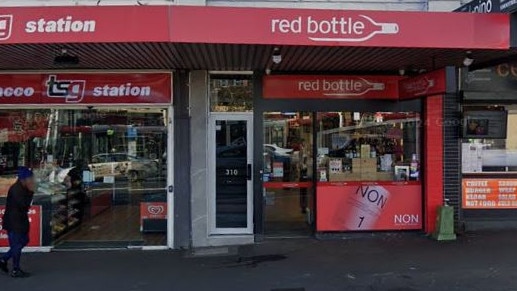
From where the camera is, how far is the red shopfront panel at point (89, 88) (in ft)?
31.4

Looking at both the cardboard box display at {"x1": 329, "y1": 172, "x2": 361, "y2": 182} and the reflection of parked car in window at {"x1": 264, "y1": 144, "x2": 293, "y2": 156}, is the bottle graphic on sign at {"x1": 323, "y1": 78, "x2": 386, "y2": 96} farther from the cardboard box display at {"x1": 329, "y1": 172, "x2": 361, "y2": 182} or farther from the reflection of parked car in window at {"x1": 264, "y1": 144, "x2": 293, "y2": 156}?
the cardboard box display at {"x1": 329, "y1": 172, "x2": 361, "y2": 182}

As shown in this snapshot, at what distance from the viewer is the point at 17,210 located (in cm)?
795

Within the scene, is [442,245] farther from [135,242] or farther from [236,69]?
[135,242]

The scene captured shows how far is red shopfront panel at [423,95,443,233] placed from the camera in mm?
10266

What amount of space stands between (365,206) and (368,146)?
1116 mm

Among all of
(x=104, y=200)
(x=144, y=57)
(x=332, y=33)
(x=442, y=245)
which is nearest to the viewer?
(x=332, y=33)

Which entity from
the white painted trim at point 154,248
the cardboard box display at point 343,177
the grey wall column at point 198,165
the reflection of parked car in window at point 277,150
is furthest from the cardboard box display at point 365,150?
the white painted trim at point 154,248

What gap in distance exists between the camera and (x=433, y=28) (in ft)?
24.1

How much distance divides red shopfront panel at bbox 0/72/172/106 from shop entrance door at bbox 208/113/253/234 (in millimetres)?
1162

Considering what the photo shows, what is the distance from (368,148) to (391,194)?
936 millimetres

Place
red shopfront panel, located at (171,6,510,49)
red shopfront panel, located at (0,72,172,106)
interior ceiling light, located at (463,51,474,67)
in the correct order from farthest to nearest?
red shopfront panel, located at (0,72,172,106) → interior ceiling light, located at (463,51,474,67) → red shopfront panel, located at (171,6,510,49)

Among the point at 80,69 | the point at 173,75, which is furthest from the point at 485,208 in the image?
the point at 80,69

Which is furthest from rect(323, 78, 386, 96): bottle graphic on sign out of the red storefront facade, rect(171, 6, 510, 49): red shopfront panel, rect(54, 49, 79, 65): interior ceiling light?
rect(54, 49, 79, 65): interior ceiling light

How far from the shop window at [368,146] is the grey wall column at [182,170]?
7.85ft
